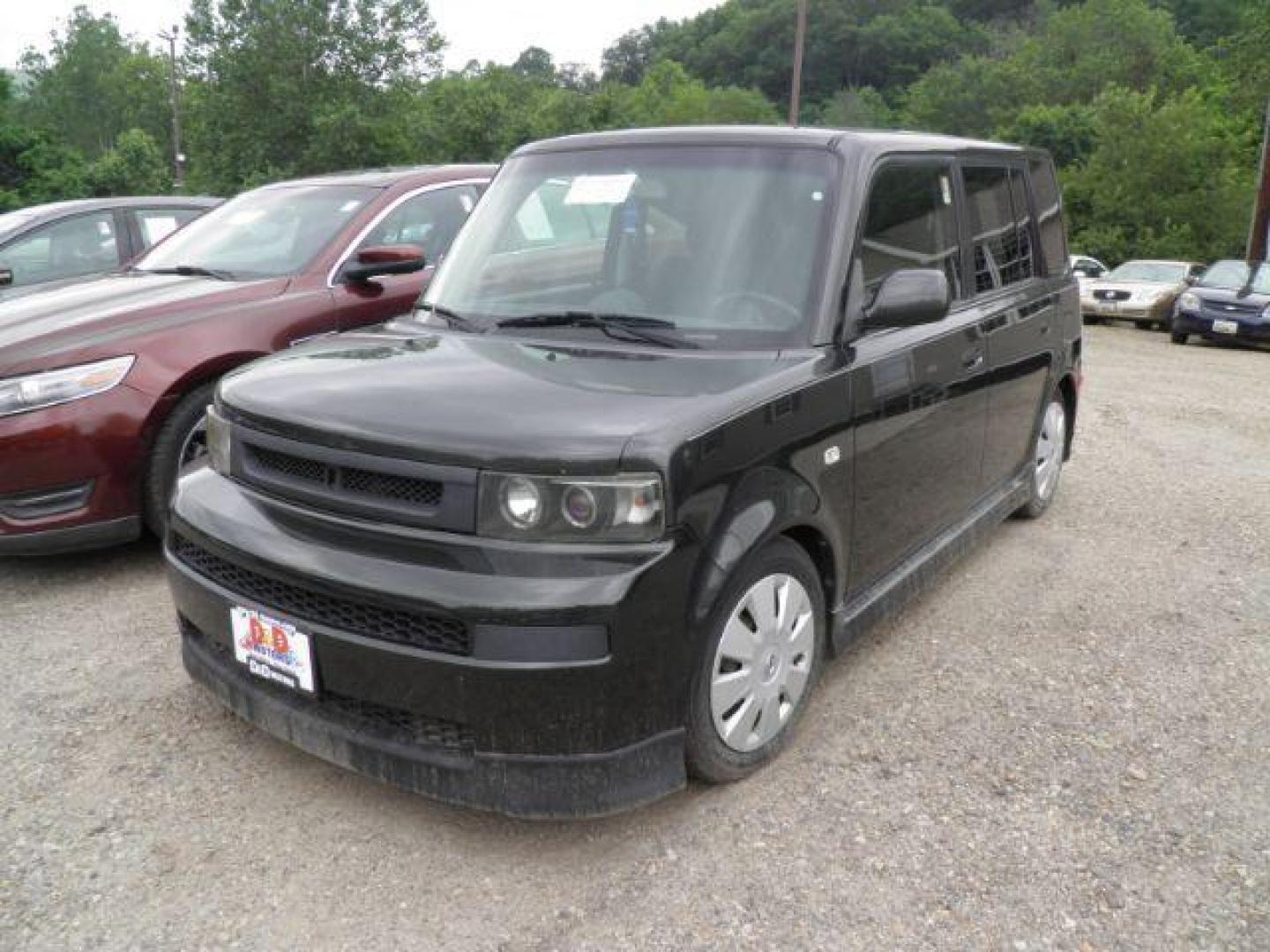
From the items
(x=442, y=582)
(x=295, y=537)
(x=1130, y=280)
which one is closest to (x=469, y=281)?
(x=295, y=537)

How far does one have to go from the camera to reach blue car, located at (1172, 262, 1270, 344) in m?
15.3

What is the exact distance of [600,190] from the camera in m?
3.54

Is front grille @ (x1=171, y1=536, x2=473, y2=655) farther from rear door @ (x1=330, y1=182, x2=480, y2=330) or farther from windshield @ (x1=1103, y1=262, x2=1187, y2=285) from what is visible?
windshield @ (x1=1103, y1=262, x2=1187, y2=285)

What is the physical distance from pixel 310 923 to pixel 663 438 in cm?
137

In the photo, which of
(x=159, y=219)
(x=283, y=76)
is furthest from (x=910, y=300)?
(x=283, y=76)

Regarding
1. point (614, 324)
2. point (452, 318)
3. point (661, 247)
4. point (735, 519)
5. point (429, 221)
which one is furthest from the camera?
point (429, 221)

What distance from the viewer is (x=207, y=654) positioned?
9.64ft

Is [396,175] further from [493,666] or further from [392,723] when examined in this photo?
[493,666]

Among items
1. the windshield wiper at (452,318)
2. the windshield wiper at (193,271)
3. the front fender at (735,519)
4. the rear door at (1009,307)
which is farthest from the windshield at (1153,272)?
the front fender at (735,519)

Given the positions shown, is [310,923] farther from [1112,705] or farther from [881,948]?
[1112,705]

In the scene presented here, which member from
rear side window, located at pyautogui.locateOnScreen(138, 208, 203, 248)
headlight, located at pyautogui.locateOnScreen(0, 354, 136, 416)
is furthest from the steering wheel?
rear side window, located at pyautogui.locateOnScreen(138, 208, 203, 248)

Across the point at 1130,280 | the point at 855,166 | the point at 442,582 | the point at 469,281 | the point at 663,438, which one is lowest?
the point at 1130,280

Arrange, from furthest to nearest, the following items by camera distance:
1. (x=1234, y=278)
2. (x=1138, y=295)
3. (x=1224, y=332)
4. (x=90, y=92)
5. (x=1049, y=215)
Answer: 1. (x=90, y=92)
2. (x=1138, y=295)
3. (x=1234, y=278)
4. (x=1224, y=332)
5. (x=1049, y=215)

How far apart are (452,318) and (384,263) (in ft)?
4.34
